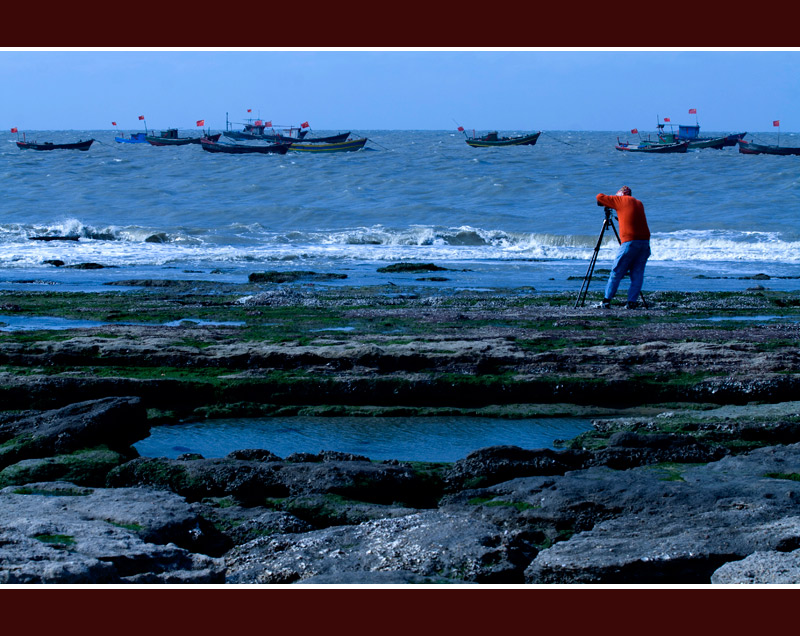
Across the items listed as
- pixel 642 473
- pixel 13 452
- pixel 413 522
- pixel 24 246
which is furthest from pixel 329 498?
pixel 24 246

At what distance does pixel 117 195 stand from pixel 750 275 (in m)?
27.1

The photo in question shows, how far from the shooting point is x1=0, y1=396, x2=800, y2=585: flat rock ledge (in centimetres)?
344

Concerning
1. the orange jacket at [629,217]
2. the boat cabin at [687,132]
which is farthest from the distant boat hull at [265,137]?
the orange jacket at [629,217]

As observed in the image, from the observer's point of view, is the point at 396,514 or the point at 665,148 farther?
the point at 665,148

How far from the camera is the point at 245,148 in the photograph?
63750 millimetres

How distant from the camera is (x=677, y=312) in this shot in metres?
10.5

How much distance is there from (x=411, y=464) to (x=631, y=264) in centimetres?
684

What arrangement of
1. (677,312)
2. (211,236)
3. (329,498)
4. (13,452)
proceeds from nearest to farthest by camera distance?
(329,498) < (13,452) < (677,312) < (211,236)

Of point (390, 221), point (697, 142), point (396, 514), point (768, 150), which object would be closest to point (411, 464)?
point (396, 514)

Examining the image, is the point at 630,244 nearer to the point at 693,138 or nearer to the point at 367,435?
the point at 367,435

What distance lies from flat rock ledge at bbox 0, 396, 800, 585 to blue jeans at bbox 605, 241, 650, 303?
569 cm

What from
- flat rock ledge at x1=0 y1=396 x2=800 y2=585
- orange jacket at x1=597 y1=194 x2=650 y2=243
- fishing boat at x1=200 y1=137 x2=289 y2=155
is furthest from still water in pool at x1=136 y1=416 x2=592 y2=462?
fishing boat at x1=200 y1=137 x2=289 y2=155

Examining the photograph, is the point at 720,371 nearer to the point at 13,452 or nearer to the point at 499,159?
the point at 13,452

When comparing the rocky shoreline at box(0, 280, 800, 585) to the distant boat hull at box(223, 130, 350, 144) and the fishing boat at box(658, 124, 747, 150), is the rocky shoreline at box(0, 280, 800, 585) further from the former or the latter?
the fishing boat at box(658, 124, 747, 150)
